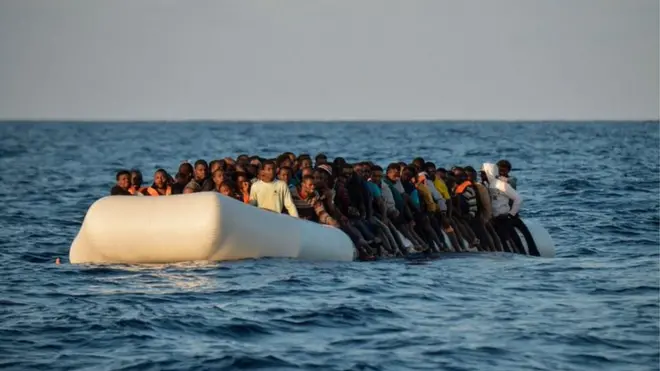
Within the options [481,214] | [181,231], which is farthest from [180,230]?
[481,214]

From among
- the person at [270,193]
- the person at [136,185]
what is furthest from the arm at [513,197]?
the person at [136,185]

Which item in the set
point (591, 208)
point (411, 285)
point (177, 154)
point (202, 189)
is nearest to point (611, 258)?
point (411, 285)

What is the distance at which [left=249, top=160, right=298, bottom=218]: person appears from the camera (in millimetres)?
18422

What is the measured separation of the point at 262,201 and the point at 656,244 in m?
8.51

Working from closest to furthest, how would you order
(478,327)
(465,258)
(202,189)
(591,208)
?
(478,327) → (202,189) → (465,258) → (591,208)

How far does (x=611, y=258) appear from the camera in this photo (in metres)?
21.5

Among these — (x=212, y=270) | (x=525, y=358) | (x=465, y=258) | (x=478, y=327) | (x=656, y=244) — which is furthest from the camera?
(x=656, y=244)

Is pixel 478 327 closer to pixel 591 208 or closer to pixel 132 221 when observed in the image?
pixel 132 221

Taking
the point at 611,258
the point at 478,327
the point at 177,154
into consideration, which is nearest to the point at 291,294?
the point at 478,327

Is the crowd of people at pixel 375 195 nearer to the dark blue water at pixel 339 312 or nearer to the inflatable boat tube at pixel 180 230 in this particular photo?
the inflatable boat tube at pixel 180 230

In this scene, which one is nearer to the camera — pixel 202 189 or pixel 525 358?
pixel 525 358

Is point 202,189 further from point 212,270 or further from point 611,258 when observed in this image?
point 611,258

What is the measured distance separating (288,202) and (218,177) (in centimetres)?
105

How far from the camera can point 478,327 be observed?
14.7 m
